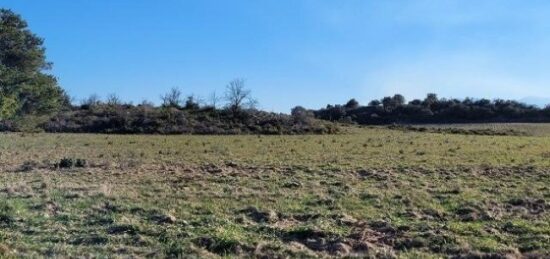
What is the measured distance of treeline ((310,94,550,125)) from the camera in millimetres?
90875

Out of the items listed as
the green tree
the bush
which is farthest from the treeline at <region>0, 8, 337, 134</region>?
the bush

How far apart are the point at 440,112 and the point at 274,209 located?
84752mm

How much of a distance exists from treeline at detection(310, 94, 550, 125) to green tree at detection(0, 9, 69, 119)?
49.6 m

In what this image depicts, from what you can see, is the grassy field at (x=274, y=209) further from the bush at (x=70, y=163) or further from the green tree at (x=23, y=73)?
the green tree at (x=23, y=73)

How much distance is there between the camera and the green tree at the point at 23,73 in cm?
3856

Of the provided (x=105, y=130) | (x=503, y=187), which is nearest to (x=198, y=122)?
(x=105, y=130)

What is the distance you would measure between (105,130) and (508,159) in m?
42.0

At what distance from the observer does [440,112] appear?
306ft

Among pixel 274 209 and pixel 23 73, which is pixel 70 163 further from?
pixel 23 73

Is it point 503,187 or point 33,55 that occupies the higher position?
point 33,55

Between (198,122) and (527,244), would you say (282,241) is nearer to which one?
(527,244)

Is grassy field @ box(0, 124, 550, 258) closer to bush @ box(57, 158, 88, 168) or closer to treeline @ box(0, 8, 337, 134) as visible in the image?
bush @ box(57, 158, 88, 168)

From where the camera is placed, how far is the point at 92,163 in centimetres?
2323

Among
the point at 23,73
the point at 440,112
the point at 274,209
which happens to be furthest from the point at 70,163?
the point at 440,112
